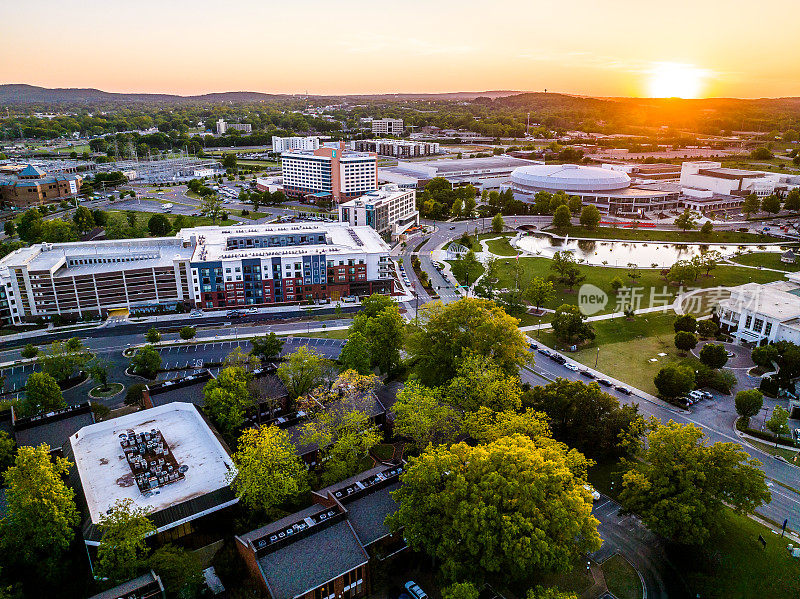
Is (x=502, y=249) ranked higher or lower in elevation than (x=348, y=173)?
lower

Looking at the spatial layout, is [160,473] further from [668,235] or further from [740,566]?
[668,235]

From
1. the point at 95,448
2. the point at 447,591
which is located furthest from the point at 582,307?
the point at 95,448

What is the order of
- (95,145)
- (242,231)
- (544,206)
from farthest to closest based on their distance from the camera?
(95,145), (544,206), (242,231)

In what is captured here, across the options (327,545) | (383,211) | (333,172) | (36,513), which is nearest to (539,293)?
(383,211)

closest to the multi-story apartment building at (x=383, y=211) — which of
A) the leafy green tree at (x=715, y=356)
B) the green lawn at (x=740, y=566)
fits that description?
the leafy green tree at (x=715, y=356)

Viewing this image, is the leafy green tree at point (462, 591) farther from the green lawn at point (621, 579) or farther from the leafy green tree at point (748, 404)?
the leafy green tree at point (748, 404)

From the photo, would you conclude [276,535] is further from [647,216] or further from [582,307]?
[647,216]

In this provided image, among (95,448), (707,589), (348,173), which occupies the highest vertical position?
(348,173)
